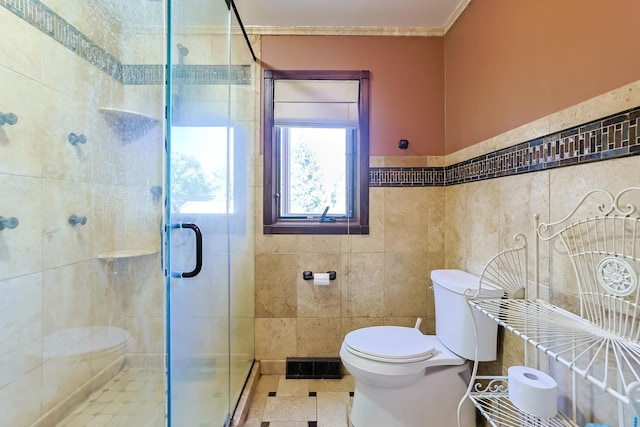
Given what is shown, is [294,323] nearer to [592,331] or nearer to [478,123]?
[592,331]

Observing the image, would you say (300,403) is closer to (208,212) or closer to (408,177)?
(208,212)

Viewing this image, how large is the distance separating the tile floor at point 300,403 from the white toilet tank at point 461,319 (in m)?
0.72

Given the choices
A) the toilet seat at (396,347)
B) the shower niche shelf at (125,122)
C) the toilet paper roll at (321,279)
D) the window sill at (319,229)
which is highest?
the shower niche shelf at (125,122)

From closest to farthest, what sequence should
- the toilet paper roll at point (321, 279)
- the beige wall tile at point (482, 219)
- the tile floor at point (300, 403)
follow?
1. the beige wall tile at point (482, 219)
2. the tile floor at point (300, 403)
3. the toilet paper roll at point (321, 279)

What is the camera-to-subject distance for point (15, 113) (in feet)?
3.46

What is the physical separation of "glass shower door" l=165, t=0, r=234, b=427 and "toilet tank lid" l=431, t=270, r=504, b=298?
3.73 ft

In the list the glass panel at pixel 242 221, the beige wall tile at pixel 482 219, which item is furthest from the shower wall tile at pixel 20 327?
the beige wall tile at pixel 482 219

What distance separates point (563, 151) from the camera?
103cm

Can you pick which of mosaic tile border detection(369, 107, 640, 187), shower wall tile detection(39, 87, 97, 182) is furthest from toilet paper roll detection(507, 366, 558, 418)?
shower wall tile detection(39, 87, 97, 182)

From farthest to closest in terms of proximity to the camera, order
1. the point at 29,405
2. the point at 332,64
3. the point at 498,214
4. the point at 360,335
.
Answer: the point at 332,64 < the point at 360,335 < the point at 498,214 < the point at 29,405

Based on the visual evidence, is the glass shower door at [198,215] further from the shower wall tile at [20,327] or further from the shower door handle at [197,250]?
the shower wall tile at [20,327]

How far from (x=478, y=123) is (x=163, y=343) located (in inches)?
71.8

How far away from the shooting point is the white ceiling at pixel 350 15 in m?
1.73

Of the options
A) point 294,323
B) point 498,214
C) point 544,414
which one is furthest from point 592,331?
point 294,323
